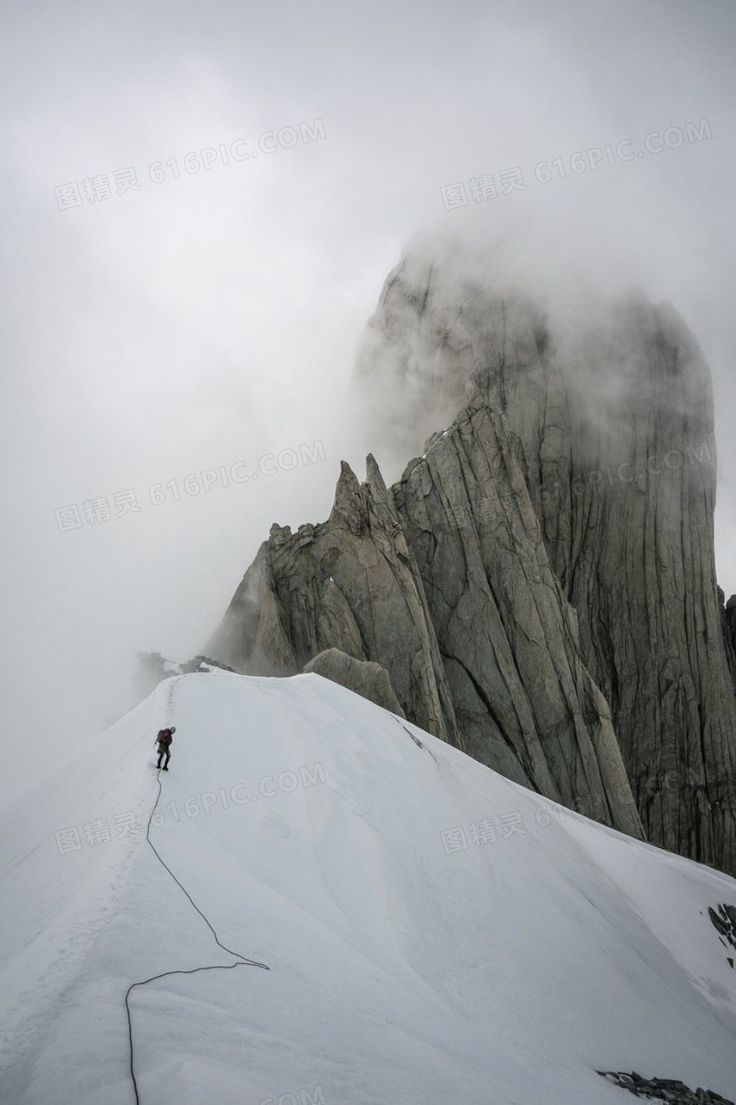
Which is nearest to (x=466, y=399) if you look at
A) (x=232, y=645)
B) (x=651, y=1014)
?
(x=232, y=645)

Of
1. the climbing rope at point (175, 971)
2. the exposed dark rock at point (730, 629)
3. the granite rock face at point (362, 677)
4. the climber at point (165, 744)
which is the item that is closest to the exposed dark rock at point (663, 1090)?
the climbing rope at point (175, 971)

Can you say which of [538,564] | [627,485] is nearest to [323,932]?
[538,564]

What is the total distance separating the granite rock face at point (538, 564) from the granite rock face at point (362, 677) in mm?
4441

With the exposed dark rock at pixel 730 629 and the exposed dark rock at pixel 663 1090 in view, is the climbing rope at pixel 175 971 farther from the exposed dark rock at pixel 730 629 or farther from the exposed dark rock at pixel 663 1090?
the exposed dark rock at pixel 730 629

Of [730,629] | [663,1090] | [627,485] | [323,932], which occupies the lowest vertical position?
[663,1090]

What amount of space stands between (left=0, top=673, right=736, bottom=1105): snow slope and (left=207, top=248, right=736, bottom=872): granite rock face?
46.3 ft

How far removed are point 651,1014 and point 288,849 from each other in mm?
9831

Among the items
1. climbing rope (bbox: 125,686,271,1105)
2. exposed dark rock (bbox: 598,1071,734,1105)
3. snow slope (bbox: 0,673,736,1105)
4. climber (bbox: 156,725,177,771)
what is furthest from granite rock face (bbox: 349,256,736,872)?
climbing rope (bbox: 125,686,271,1105)

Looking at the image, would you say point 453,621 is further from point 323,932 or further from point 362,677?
point 323,932

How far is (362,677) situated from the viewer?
3078cm

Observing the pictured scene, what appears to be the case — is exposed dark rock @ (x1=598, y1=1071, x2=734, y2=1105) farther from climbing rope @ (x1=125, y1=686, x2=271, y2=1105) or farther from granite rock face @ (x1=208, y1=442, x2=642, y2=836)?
granite rock face @ (x1=208, y1=442, x2=642, y2=836)

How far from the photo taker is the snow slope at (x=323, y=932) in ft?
23.2

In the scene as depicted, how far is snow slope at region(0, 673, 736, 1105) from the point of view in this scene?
23.2ft

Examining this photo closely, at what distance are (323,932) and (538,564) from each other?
35.7 m
